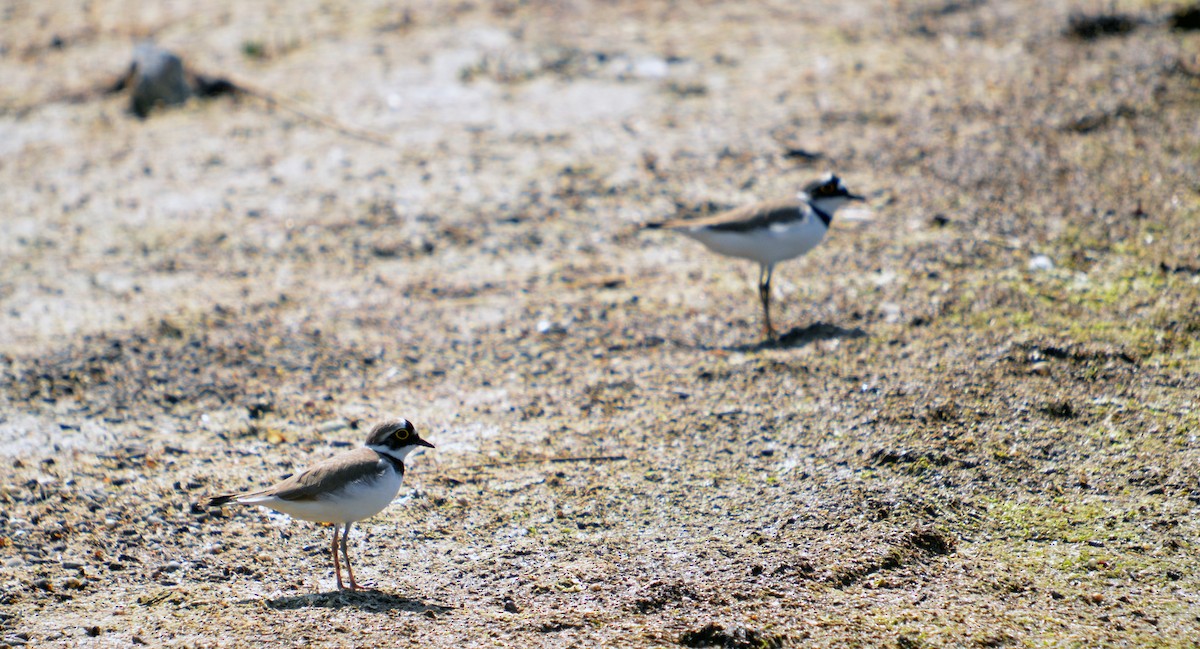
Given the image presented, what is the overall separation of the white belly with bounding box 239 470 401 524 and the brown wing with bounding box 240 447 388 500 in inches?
1.1

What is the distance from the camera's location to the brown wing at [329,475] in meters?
4.64

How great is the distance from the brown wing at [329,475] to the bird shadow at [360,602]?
0.42m

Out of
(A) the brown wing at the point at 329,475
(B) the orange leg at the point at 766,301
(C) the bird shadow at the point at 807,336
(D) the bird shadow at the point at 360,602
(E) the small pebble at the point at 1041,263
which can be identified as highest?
(A) the brown wing at the point at 329,475

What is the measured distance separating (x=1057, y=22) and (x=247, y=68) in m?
7.18

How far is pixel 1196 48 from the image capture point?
30.8ft

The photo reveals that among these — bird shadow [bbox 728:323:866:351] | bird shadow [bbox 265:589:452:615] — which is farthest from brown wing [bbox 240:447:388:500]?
bird shadow [bbox 728:323:866:351]

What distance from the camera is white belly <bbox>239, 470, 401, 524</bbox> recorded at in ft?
15.2

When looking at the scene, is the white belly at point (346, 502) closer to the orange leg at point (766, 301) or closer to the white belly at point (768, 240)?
the orange leg at point (766, 301)

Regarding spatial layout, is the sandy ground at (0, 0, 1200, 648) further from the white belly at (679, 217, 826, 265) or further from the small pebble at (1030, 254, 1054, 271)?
the white belly at (679, 217, 826, 265)

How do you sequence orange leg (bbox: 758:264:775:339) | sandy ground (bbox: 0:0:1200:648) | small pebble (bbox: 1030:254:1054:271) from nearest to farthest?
1. sandy ground (bbox: 0:0:1200:648)
2. orange leg (bbox: 758:264:775:339)
3. small pebble (bbox: 1030:254:1054:271)

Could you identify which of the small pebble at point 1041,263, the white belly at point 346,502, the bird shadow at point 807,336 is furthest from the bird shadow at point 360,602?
the small pebble at point 1041,263

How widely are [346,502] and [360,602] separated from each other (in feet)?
1.34

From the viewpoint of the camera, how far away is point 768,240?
22.6 feet

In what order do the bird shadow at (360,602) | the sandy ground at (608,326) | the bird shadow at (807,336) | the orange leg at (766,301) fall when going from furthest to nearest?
1. the orange leg at (766,301)
2. the bird shadow at (807,336)
3. the sandy ground at (608,326)
4. the bird shadow at (360,602)
